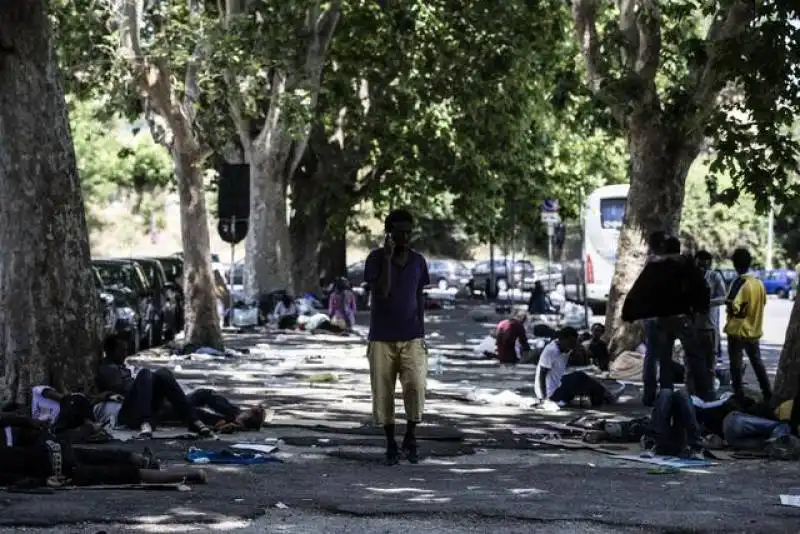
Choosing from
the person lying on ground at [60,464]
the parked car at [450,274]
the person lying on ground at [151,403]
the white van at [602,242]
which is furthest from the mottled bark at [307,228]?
the person lying on ground at [60,464]

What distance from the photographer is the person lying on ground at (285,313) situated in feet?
129

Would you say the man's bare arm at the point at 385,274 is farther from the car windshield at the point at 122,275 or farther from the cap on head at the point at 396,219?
the car windshield at the point at 122,275

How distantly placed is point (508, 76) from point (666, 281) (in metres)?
24.9

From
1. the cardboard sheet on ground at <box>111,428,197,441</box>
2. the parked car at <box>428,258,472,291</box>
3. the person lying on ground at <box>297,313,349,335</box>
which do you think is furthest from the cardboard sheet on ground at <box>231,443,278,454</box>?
the parked car at <box>428,258,472,291</box>

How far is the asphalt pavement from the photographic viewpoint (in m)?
10.2

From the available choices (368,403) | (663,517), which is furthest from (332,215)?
(663,517)

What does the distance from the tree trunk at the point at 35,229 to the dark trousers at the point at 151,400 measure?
1.47m

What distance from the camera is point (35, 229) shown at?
16922mm

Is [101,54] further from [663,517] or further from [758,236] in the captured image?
[758,236]

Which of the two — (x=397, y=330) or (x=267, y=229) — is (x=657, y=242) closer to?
(x=397, y=330)

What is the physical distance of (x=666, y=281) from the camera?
17734 millimetres

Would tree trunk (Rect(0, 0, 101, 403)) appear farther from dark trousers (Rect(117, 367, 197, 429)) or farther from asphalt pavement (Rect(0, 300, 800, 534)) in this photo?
asphalt pavement (Rect(0, 300, 800, 534))

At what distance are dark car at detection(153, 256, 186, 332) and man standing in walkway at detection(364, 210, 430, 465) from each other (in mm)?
21860

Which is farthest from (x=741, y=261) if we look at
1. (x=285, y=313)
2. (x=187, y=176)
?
(x=285, y=313)
